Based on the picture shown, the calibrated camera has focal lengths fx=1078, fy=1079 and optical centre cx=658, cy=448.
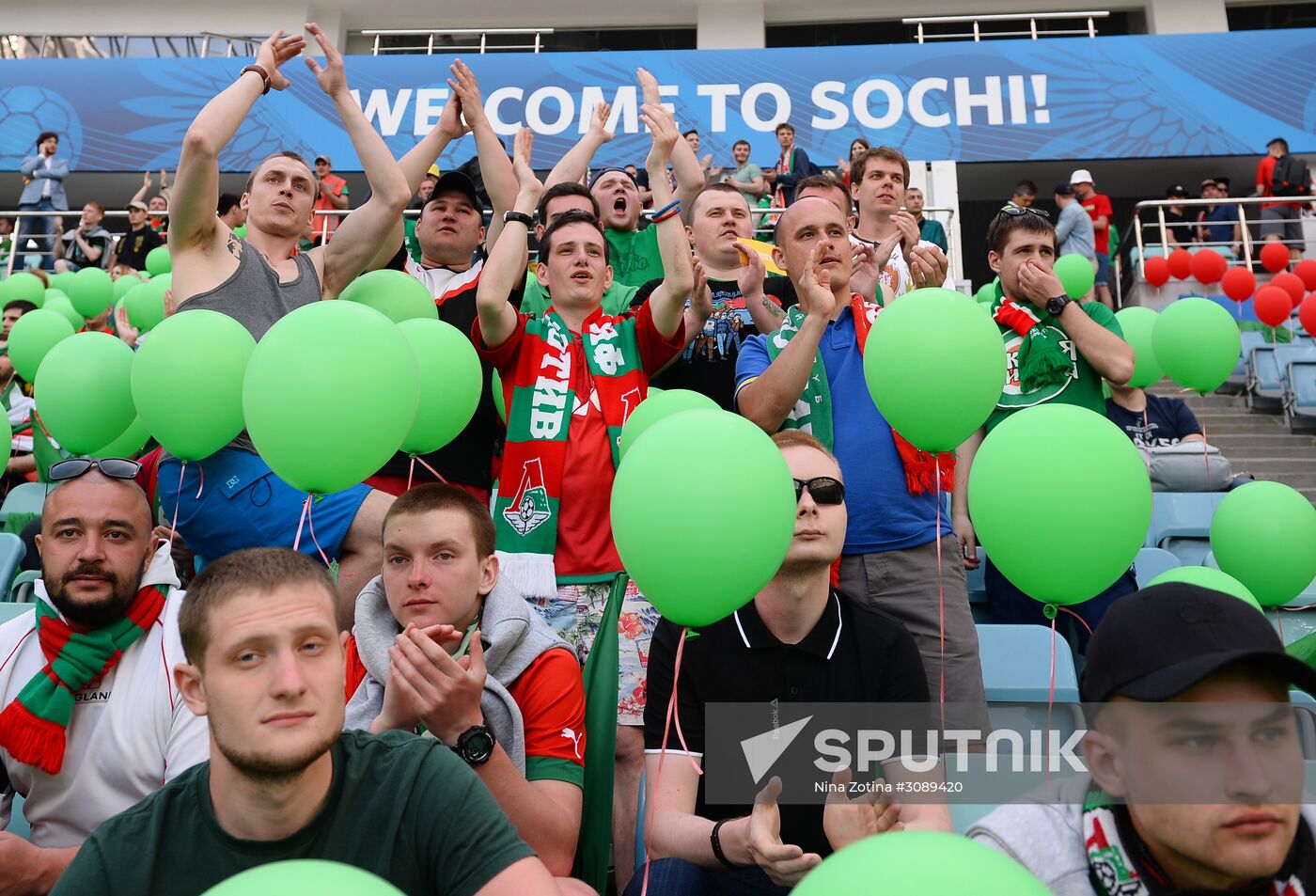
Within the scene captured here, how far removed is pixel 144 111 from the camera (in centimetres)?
1328

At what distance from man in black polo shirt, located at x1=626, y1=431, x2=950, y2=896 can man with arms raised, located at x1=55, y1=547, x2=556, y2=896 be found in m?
0.53

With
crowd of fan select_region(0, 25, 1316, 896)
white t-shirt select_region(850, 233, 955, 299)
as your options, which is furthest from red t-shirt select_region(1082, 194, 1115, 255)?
white t-shirt select_region(850, 233, 955, 299)

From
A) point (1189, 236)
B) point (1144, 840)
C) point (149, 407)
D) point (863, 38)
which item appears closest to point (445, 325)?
point (149, 407)

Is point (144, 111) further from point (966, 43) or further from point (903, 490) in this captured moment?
point (903, 490)

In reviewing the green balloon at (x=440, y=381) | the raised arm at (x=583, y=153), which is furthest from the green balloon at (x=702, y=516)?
the raised arm at (x=583, y=153)

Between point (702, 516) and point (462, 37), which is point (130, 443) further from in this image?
point (462, 37)

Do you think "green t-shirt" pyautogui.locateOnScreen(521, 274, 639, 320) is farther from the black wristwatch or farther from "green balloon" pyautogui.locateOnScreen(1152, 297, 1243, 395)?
"green balloon" pyautogui.locateOnScreen(1152, 297, 1243, 395)

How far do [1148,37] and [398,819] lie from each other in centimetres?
1357

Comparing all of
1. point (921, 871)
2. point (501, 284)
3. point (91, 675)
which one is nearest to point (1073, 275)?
point (501, 284)

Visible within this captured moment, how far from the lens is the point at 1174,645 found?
1481 millimetres

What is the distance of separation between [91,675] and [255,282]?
117cm

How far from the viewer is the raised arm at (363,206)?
10.6 ft

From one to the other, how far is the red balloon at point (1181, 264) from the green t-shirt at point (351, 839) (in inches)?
384

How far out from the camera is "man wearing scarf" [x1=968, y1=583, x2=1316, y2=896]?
138cm
